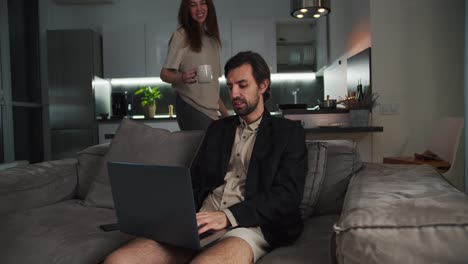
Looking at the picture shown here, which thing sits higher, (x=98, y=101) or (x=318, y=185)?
(x=98, y=101)

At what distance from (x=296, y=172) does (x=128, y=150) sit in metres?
0.88

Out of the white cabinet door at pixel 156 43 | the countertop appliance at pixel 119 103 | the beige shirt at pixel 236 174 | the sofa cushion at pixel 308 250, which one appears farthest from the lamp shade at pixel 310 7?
the countertop appliance at pixel 119 103

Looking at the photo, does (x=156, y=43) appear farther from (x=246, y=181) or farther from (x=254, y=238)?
(x=254, y=238)

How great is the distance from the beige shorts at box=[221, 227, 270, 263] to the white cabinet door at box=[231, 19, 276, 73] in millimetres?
4594

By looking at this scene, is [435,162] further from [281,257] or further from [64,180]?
[64,180]

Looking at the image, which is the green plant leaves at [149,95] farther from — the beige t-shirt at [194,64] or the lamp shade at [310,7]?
the beige t-shirt at [194,64]

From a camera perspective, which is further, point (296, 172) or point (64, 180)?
point (64, 180)

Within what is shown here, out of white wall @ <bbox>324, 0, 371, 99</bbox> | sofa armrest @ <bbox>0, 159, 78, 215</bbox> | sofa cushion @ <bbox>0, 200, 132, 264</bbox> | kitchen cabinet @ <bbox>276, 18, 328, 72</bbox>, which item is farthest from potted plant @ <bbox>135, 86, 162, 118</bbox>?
sofa cushion @ <bbox>0, 200, 132, 264</bbox>

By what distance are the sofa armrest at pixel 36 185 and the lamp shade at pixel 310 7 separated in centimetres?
255

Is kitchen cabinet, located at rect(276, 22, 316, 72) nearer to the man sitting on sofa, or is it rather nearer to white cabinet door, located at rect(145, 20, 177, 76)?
white cabinet door, located at rect(145, 20, 177, 76)

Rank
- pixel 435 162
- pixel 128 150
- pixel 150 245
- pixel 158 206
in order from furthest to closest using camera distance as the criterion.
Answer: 1. pixel 435 162
2. pixel 128 150
3. pixel 150 245
4. pixel 158 206

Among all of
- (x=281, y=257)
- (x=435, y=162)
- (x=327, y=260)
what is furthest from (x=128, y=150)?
(x=435, y=162)

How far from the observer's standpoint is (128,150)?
6.50 ft

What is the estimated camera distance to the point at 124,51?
5820 millimetres
